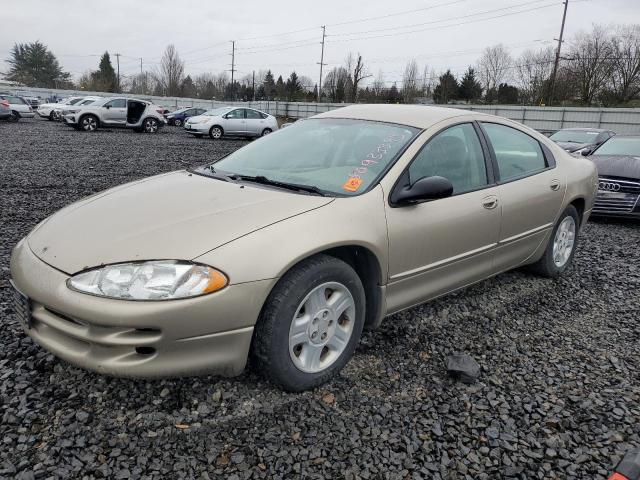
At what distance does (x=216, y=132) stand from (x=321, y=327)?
66.5ft

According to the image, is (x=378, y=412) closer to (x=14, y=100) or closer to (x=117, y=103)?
(x=117, y=103)

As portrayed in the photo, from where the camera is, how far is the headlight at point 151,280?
2.07 metres

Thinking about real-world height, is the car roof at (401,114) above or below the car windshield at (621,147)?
above

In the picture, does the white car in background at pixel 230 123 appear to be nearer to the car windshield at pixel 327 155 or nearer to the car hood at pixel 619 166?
the car hood at pixel 619 166

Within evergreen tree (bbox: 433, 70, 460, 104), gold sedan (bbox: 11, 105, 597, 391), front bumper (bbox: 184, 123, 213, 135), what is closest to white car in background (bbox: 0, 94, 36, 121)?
front bumper (bbox: 184, 123, 213, 135)

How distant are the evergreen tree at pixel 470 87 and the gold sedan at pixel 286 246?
57.3 metres

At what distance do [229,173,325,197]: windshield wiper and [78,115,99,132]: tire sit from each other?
19.6 meters

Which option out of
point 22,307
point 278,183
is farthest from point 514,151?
point 22,307

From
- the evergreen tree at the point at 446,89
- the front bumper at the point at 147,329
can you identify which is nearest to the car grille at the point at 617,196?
the front bumper at the point at 147,329

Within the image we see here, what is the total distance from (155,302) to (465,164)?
2.23 m

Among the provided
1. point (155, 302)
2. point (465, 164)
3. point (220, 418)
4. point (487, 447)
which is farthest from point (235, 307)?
point (465, 164)

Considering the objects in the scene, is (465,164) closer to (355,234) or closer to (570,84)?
(355,234)

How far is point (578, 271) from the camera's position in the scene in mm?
4738

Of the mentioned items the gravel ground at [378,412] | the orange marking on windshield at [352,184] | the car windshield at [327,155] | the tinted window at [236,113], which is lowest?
the gravel ground at [378,412]
